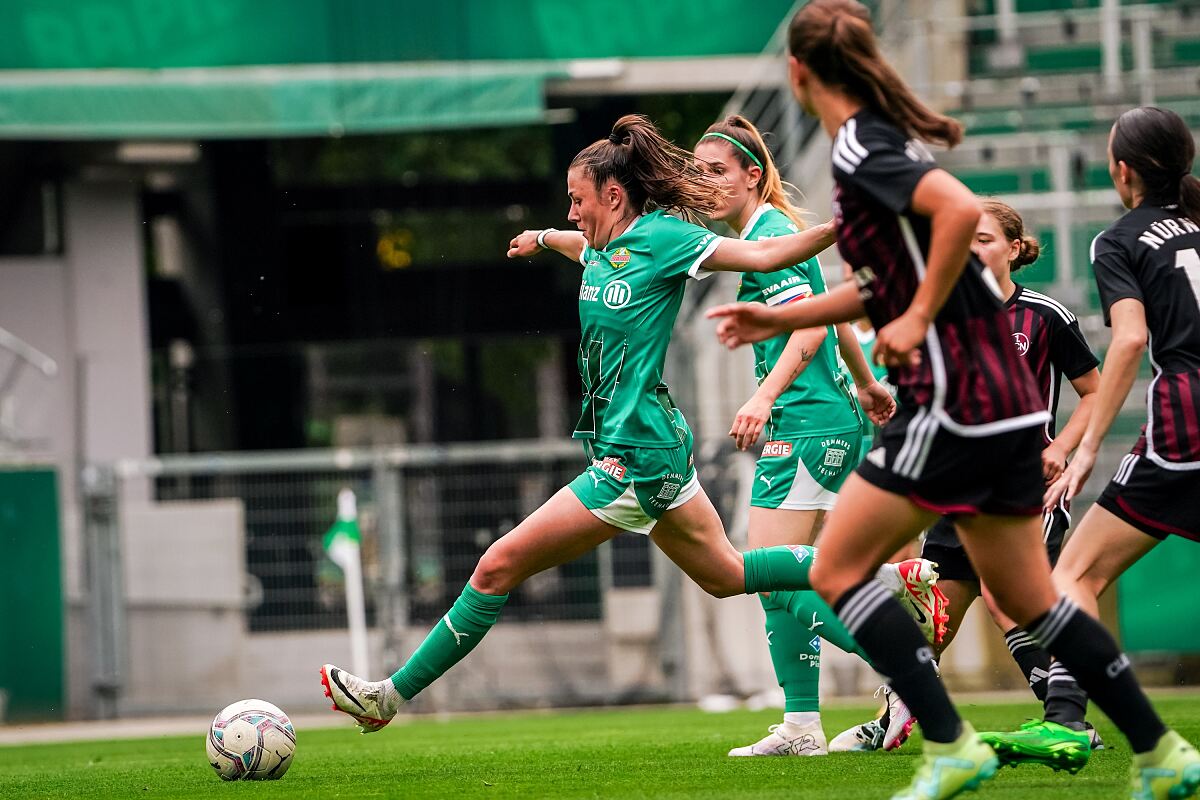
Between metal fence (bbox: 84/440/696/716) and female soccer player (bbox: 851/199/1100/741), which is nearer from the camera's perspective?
female soccer player (bbox: 851/199/1100/741)

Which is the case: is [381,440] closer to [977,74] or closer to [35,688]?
[35,688]

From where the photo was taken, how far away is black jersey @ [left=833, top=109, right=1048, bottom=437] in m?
3.84

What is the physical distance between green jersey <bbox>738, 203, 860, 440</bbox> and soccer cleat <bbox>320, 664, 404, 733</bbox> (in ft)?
6.21

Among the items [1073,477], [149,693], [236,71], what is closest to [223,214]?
[236,71]

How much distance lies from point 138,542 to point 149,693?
1263mm

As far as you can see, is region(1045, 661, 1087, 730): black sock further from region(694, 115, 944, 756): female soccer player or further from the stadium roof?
the stadium roof

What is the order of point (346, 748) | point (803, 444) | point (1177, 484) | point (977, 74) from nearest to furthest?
1. point (1177, 484)
2. point (803, 444)
3. point (346, 748)
4. point (977, 74)

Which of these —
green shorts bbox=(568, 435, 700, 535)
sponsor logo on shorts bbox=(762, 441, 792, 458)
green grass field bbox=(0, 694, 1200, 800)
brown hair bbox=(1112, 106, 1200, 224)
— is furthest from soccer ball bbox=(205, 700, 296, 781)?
brown hair bbox=(1112, 106, 1200, 224)

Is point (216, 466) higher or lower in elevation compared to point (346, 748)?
higher

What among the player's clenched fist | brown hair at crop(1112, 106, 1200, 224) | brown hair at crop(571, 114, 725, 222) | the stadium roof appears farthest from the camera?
the stadium roof

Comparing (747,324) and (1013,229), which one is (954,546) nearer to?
(1013,229)

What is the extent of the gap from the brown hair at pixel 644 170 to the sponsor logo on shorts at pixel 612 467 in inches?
35.7

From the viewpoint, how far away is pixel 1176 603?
11562 mm

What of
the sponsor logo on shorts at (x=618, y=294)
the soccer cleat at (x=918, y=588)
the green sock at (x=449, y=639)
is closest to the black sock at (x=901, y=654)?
the soccer cleat at (x=918, y=588)
